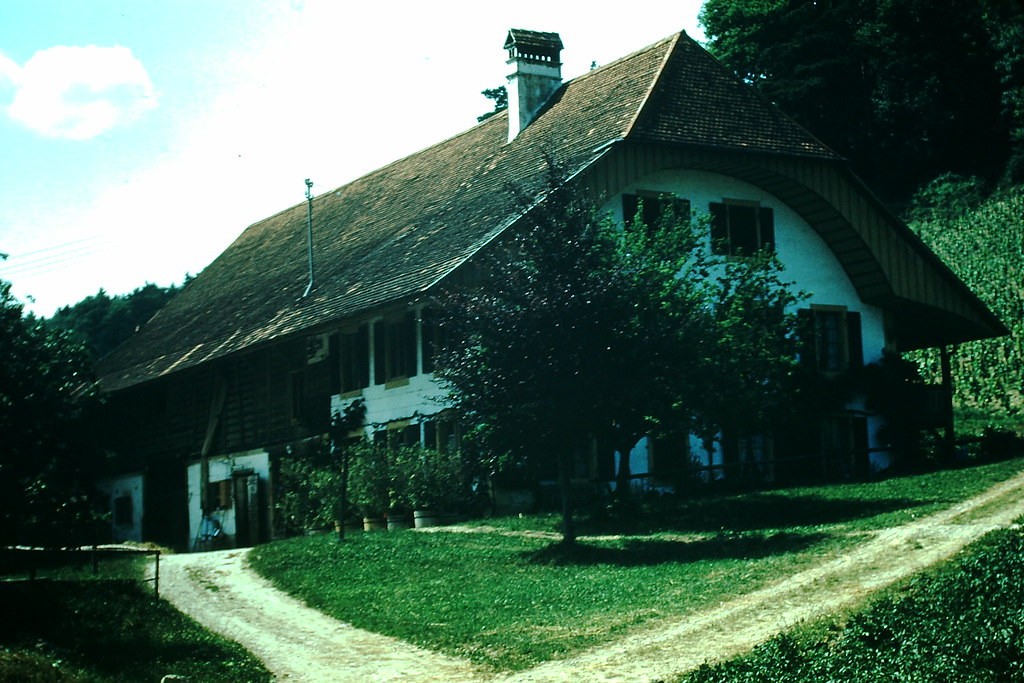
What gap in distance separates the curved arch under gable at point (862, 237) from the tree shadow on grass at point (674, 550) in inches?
425

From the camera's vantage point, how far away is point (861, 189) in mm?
31297

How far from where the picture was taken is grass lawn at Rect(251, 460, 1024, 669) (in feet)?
49.6

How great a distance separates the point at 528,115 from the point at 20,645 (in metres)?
22.3

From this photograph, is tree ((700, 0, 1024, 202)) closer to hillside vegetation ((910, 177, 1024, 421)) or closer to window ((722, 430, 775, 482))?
hillside vegetation ((910, 177, 1024, 421))

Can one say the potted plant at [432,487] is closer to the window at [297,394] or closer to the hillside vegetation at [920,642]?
the window at [297,394]

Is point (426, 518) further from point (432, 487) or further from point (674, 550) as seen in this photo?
point (674, 550)

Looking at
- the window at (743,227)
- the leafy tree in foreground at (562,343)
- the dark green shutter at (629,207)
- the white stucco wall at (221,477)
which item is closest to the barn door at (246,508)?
the white stucco wall at (221,477)

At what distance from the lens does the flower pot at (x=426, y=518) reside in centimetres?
2627

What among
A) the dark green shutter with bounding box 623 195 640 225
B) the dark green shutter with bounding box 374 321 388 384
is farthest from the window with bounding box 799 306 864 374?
the dark green shutter with bounding box 374 321 388 384

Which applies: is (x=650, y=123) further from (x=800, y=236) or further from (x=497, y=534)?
(x=497, y=534)

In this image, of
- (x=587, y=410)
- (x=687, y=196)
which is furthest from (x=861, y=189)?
(x=587, y=410)

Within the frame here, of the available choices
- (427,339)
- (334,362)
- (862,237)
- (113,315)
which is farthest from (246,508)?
(113,315)

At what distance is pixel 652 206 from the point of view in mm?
29406

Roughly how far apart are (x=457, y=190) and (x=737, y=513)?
44.4ft
